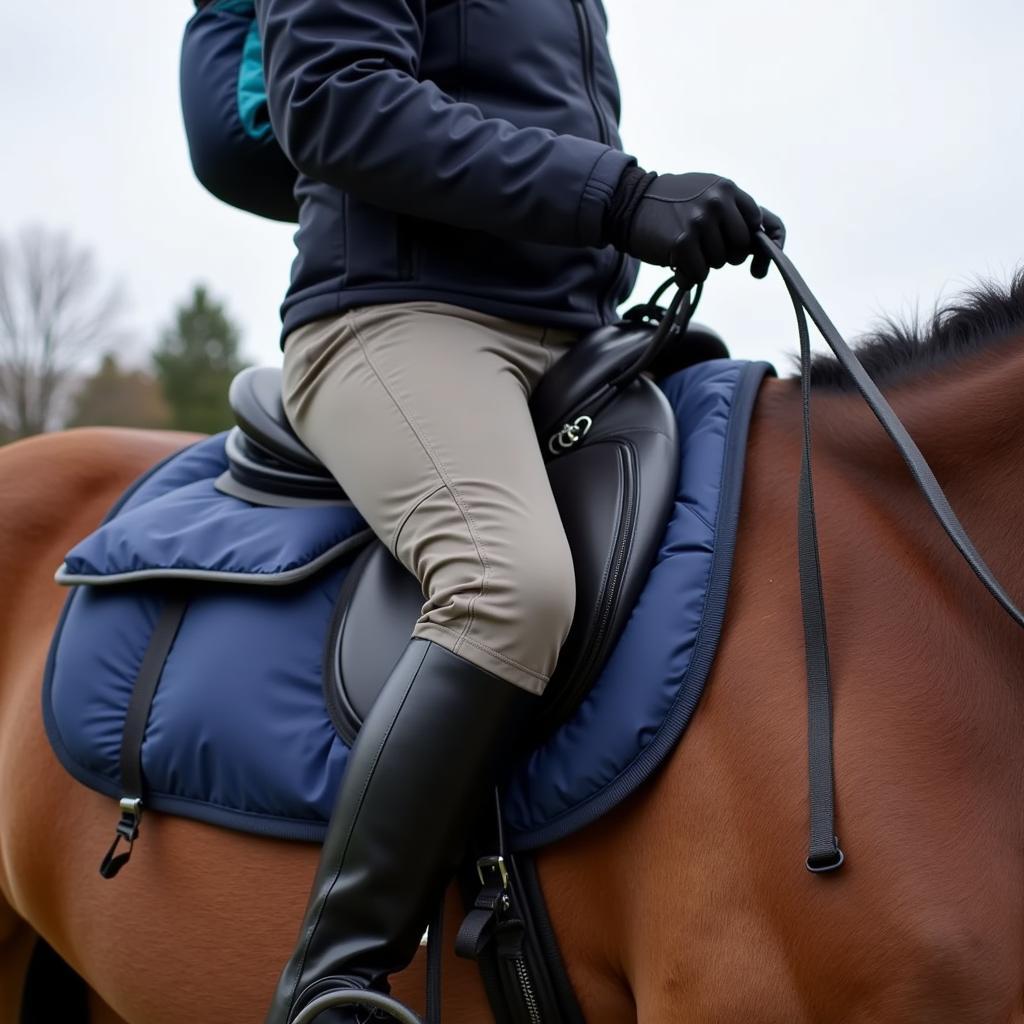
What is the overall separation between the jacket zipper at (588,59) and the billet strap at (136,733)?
124cm

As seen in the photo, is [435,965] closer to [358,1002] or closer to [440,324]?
[358,1002]

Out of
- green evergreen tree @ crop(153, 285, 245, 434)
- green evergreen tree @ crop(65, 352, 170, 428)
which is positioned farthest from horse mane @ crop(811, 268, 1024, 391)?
green evergreen tree @ crop(65, 352, 170, 428)

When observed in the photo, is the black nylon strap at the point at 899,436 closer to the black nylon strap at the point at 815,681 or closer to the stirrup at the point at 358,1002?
the black nylon strap at the point at 815,681

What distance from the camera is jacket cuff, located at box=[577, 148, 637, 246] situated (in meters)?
1.73

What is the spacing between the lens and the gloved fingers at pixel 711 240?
1686mm

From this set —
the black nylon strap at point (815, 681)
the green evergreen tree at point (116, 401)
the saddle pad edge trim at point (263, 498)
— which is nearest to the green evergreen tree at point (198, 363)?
the green evergreen tree at point (116, 401)

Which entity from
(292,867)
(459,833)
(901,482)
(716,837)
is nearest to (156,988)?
(292,867)

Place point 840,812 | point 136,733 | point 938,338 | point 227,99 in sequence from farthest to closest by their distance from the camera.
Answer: point 227,99
point 136,733
point 938,338
point 840,812

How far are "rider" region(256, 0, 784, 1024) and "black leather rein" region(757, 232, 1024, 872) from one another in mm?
135

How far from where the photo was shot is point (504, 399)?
1873mm

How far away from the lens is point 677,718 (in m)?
1.62

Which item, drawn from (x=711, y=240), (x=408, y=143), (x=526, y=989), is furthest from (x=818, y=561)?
(x=408, y=143)

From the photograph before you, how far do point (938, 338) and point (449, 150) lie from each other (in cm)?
88

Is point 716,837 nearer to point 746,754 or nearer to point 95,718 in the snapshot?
point 746,754
